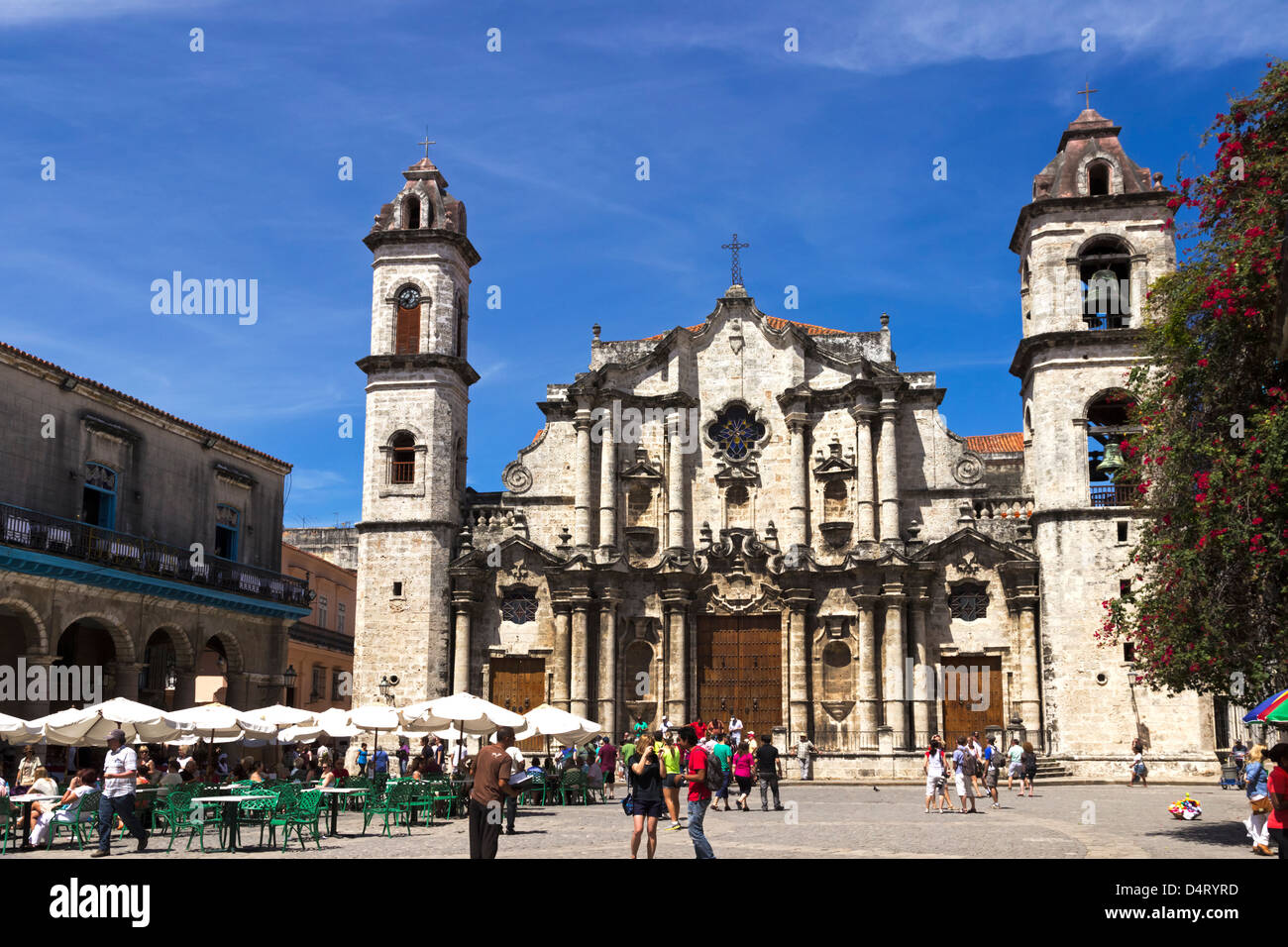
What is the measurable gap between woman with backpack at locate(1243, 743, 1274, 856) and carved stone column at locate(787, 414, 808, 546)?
20577 mm

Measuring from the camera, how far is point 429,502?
37.8 m

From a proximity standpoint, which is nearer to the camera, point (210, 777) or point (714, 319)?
point (210, 777)

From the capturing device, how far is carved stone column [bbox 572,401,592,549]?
38.9m

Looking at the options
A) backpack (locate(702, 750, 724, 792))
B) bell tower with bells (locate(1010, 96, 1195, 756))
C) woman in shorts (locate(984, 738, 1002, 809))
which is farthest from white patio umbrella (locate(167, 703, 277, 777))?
bell tower with bells (locate(1010, 96, 1195, 756))

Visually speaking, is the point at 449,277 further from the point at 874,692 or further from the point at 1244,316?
the point at 1244,316

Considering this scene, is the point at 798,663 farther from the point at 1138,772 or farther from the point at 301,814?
the point at 301,814

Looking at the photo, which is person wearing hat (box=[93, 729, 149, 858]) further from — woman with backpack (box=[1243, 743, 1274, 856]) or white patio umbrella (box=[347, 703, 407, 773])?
woman with backpack (box=[1243, 743, 1274, 856])

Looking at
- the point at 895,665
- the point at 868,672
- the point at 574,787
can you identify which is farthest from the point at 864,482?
the point at 574,787

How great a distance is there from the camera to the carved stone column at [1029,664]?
3506 centimetres

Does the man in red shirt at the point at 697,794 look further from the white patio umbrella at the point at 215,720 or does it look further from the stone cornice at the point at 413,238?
the stone cornice at the point at 413,238

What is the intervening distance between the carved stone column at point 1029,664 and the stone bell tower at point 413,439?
673 inches

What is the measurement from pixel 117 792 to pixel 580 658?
72.0 ft

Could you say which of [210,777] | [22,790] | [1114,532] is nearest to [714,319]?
[1114,532]
